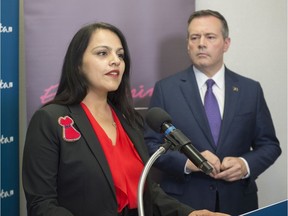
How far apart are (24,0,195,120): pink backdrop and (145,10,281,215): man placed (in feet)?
1.12

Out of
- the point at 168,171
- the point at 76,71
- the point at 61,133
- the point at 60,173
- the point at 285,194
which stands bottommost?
the point at 285,194

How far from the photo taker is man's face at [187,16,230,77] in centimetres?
250

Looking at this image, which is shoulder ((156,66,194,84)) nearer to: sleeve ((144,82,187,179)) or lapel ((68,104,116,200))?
sleeve ((144,82,187,179))

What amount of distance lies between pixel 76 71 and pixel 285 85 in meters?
1.99

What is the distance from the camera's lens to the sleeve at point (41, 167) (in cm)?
157

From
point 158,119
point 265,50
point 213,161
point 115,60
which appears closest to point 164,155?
→ point 213,161

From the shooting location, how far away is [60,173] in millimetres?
1646

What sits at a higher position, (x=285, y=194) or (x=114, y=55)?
(x=114, y=55)

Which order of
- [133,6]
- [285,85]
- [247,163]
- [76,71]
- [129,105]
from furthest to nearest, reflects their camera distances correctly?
1. [285,85]
2. [133,6]
3. [247,163]
4. [129,105]
5. [76,71]

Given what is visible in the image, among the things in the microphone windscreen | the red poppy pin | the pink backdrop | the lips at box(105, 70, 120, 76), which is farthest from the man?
the microphone windscreen

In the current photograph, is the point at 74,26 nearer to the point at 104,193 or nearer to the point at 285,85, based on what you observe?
the point at 104,193

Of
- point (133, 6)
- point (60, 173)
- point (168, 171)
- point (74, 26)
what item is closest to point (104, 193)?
point (60, 173)

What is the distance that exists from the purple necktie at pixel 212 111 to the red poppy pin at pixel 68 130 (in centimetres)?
→ 96

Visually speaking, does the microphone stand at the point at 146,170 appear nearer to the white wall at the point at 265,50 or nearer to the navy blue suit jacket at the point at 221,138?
the navy blue suit jacket at the point at 221,138
